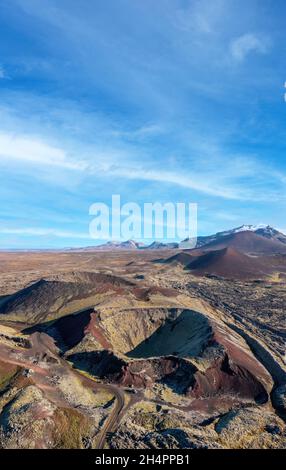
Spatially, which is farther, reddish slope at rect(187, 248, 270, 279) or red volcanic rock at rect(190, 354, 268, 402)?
reddish slope at rect(187, 248, 270, 279)

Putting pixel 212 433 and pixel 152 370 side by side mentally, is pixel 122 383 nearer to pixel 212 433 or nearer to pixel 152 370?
pixel 152 370

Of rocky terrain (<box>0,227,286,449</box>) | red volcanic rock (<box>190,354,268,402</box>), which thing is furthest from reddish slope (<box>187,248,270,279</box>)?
red volcanic rock (<box>190,354,268,402</box>)

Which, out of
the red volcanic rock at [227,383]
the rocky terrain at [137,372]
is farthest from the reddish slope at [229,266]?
the red volcanic rock at [227,383]

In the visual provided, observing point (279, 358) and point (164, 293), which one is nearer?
point (279, 358)

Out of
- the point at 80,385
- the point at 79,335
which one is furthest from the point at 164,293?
the point at 80,385

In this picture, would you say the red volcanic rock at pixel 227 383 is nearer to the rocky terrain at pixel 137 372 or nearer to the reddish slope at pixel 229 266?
the rocky terrain at pixel 137 372

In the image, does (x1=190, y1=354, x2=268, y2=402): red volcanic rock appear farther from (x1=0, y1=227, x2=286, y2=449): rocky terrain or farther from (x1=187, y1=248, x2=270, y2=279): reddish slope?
(x1=187, y1=248, x2=270, y2=279): reddish slope

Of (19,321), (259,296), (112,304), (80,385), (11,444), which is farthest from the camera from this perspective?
(259,296)
